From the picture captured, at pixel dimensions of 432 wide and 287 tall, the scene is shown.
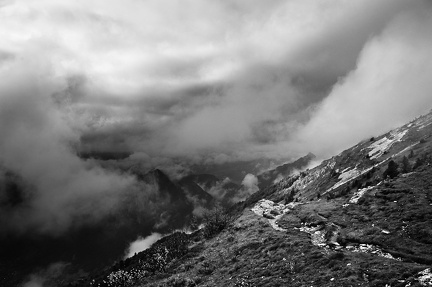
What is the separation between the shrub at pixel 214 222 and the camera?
16662cm

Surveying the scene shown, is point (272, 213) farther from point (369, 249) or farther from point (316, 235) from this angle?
point (369, 249)

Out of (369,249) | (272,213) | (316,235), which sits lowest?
(369,249)

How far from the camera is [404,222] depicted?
7212cm

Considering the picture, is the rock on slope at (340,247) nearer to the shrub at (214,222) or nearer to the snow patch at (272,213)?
the snow patch at (272,213)

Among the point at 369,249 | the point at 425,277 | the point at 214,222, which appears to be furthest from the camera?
the point at 214,222

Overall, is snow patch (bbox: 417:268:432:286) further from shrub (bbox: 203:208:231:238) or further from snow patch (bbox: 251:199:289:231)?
shrub (bbox: 203:208:231:238)

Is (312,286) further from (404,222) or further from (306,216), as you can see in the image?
(306,216)

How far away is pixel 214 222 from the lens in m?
170

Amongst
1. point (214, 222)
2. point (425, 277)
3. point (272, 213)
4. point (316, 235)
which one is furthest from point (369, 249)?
point (214, 222)

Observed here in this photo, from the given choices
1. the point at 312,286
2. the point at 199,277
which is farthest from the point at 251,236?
the point at 312,286

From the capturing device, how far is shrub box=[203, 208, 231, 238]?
16662cm

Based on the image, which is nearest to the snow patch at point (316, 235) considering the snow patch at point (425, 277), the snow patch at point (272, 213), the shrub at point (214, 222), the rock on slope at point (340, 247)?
the rock on slope at point (340, 247)

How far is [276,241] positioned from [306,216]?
29.1 m

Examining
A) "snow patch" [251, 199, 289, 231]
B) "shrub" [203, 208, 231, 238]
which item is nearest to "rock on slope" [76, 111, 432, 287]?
"snow patch" [251, 199, 289, 231]
